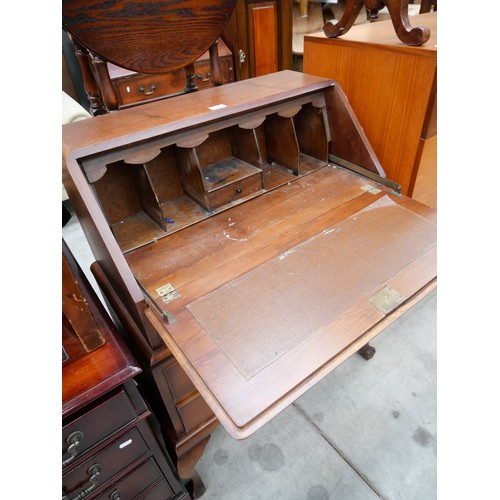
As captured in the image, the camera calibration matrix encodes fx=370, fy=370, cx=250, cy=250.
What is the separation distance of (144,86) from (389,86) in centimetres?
228

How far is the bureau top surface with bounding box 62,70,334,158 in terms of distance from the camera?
3.02 feet

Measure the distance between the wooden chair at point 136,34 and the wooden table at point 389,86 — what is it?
1.51 ft

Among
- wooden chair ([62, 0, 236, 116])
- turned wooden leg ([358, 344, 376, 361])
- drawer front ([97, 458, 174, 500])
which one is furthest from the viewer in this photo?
turned wooden leg ([358, 344, 376, 361])

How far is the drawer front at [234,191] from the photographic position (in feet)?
3.76

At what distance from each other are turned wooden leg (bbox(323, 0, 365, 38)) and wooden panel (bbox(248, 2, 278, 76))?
83.9 inches

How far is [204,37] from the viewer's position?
1114mm

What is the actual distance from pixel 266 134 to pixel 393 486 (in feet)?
4.46

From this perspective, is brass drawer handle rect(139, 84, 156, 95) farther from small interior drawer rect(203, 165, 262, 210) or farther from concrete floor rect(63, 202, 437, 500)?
concrete floor rect(63, 202, 437, 500)

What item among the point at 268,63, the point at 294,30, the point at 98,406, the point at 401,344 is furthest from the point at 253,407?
the point at 294,30

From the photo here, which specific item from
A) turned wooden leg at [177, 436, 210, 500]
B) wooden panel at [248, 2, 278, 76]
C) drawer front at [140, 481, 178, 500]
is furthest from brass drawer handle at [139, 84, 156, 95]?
drawer front at [140, 481, 178, 500]

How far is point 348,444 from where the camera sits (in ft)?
4.81

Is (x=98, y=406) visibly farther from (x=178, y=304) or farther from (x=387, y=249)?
(x=387, y=249)

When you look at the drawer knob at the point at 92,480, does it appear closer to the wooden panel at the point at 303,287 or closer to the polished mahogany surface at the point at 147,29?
the wooden panel at the point at 303,287

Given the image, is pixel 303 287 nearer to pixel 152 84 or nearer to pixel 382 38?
pixel 382 38
